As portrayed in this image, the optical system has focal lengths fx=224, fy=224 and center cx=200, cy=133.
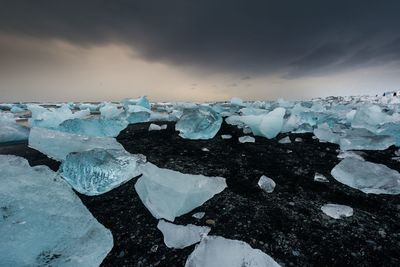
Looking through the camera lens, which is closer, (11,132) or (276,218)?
(276,218)

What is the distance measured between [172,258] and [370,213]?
956 mm

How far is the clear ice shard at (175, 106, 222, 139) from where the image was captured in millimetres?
2652

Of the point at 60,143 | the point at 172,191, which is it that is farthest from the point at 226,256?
the point at 60,143

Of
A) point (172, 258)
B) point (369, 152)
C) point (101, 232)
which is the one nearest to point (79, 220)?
point (101, 232)

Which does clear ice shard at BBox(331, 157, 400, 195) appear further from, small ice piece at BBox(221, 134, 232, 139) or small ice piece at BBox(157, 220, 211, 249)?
small ice piece at BBox(221, 134, 232, 139)

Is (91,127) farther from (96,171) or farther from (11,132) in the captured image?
(96,171)

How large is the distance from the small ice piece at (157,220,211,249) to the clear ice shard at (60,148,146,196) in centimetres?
51

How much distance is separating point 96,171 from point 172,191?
1.64 feet

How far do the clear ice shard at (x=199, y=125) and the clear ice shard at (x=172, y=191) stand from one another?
1365 millimetres

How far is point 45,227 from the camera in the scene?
0.89 meters

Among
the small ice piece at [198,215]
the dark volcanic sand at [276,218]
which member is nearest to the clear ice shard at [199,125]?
the dark volcanic sand at [276,218]

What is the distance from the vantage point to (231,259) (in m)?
0.75

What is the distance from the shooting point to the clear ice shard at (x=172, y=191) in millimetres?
1070

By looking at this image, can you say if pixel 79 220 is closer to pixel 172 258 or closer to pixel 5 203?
pixel 5 203
